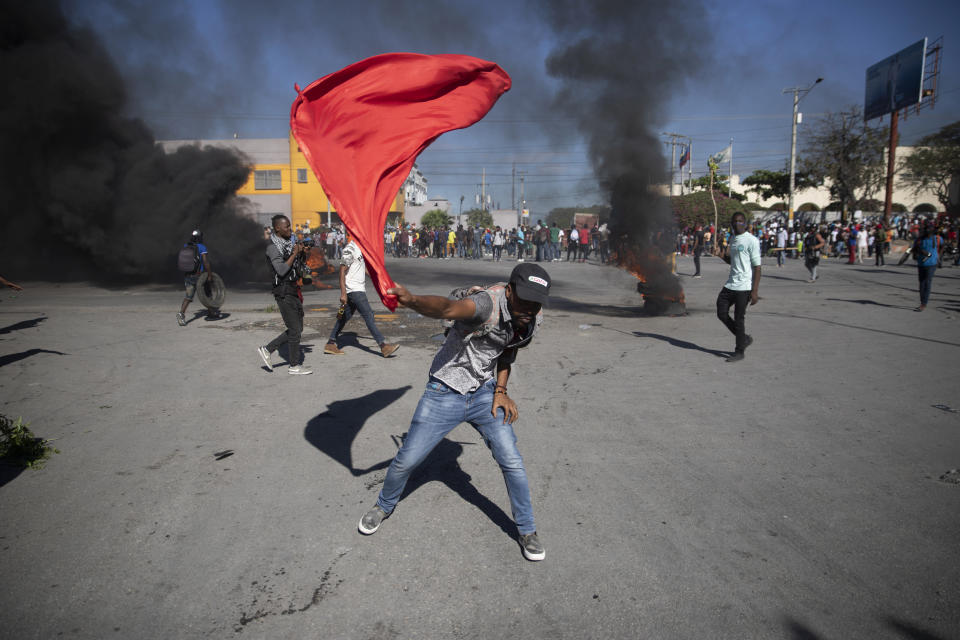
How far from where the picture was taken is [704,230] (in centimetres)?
2434

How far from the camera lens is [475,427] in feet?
9.94

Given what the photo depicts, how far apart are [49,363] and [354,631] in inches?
262

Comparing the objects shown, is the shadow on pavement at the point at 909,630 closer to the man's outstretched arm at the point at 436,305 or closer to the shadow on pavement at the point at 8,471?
the man's outstretched arm at the point at 436,305

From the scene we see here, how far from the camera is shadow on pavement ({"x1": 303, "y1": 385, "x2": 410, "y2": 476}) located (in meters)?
4.38

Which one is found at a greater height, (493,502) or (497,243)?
(497,243)

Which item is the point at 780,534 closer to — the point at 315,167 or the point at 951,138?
the point at 315,167

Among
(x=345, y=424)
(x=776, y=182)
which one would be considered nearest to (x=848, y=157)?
(x=776, y=182)

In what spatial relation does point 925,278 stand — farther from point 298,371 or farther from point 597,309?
point 298,371

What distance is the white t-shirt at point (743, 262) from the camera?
7188mm

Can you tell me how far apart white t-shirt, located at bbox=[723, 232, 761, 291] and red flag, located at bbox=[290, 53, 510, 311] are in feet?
16.0

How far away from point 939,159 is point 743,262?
154 ft

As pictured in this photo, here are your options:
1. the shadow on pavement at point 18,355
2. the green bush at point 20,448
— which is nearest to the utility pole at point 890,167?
the shadow on pavement at point 18,355

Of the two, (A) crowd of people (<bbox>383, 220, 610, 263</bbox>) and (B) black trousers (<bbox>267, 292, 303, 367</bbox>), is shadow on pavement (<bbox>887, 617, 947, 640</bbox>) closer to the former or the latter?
(B) black trousers (<bbox>267, 292, 303, 367</bbox>)

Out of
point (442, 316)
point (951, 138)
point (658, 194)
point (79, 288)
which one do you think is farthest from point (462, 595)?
point (951, 138)
